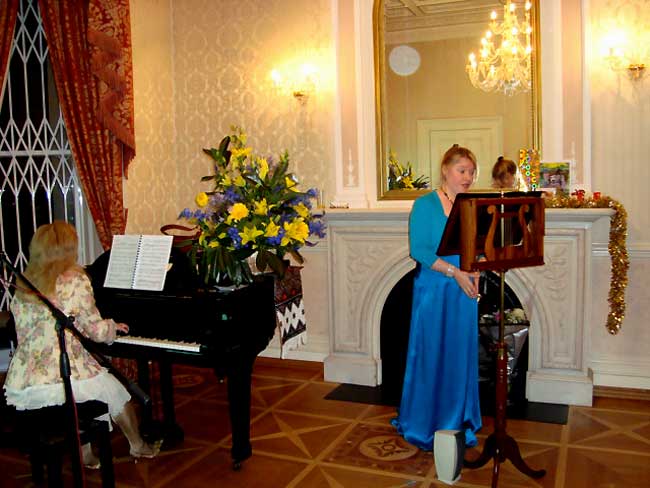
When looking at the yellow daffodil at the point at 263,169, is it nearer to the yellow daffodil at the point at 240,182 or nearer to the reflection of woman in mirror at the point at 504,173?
the yellow daffodil at the point at 240,182

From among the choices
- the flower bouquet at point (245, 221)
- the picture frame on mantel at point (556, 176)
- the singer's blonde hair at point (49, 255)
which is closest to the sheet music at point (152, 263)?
the flower bouquet at point (245, 221)

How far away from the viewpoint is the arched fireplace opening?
4184 millimetres

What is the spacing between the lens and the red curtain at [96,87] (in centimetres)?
436

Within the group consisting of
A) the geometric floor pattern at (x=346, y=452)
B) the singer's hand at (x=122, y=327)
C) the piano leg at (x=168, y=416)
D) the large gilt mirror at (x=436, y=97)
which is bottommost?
the geometric floor pattern at (x=346, y=452)

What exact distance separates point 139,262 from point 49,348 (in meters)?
0.66

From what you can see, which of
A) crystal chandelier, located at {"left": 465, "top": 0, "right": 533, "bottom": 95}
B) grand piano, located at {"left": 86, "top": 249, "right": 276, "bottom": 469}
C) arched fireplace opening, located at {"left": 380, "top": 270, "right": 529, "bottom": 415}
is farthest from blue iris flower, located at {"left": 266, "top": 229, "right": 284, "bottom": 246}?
crystal chandelier, located at {"left": 465, "top": 0, "right": 533, "bottom": 95}

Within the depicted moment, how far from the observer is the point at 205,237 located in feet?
10.9

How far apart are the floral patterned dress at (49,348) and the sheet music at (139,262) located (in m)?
0.36

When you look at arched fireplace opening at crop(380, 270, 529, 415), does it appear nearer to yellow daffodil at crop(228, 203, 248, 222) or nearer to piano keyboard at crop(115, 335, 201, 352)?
piano keyboard at crop(115, 335, 201, 352)

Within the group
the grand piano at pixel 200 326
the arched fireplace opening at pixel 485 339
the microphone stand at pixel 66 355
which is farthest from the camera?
the arched fireplace opening at pixel 485 339

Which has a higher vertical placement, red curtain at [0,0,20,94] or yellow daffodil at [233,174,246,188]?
red curtain at [0,0,20,94]

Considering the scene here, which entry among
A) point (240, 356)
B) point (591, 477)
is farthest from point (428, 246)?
point (591, 477)

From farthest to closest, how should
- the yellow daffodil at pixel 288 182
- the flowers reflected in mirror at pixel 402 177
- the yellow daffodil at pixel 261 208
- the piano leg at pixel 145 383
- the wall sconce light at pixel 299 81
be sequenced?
the wall sconce light at pixel 299 81, the flowers reflected in mirror at pixel 402 177, the piano leg at pixel 145 383, the yellow daffodil at pixel 288 182, the yellow daffodil at pixel 261 208

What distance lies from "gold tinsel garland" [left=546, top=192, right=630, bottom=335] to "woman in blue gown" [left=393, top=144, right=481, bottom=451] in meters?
1.12
